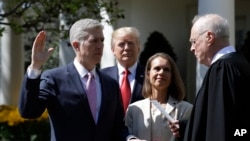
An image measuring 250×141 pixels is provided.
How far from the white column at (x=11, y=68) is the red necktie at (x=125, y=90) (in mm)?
8030

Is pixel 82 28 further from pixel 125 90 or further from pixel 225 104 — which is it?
pixel 225 104

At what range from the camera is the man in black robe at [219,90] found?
12.3 ft

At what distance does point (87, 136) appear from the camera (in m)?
4.30

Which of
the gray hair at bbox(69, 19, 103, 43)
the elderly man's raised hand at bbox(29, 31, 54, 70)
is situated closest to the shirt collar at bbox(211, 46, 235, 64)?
the gray hair at bbox(69, 19, 103, 43)

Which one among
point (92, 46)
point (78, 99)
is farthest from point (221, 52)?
point (78, 99)

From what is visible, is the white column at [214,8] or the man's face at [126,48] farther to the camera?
the white column at [214,8]

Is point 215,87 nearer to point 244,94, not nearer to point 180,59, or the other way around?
point 244,94

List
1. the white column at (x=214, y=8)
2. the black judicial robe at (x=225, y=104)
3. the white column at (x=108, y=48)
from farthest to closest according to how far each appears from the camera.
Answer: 1. the white column at (x=108, y=48)
2. the white column at (x=214, y=8)
3. the black judicial robe at (x=225, y=104)

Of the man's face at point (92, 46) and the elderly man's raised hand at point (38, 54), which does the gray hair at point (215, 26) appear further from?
the elderly man's raised hand at point (38, 54)

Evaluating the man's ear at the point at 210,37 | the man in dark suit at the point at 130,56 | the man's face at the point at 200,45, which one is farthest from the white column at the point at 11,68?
the man's ear at the point at 210,37

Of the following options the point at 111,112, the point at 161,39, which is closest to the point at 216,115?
the point at 111,112

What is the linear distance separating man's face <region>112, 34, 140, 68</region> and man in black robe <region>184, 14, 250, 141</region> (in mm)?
1409

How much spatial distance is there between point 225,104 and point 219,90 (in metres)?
0.10

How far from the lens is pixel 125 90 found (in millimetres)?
5301
